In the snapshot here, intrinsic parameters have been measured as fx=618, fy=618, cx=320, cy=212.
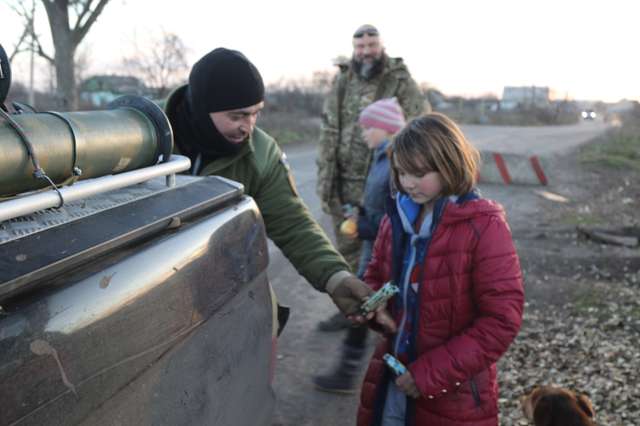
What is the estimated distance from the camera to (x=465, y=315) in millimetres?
2250

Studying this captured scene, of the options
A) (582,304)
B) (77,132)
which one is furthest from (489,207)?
(582,304)

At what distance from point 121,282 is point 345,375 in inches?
115

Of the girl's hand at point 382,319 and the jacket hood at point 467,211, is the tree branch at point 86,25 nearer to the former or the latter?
the girl's hand at point 382,319

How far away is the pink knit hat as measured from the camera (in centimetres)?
405

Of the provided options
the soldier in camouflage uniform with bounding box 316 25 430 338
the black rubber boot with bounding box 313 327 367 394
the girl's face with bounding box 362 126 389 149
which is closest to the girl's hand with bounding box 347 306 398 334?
the black rubber boot with bounding box 313 327 367 394

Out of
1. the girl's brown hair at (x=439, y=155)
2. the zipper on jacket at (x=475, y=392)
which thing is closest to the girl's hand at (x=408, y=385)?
the zipper on jacket at (x=475, y=392)

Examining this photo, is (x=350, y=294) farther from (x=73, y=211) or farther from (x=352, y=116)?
(x=352, y=116)

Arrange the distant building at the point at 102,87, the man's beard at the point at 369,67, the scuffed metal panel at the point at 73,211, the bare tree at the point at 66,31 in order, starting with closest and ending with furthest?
the scuffed metal panel at the point at 73,211 < the man's beard at the point at 369,67 < the bare tree at the point at 66,31 < the distant building at the point at 102,87

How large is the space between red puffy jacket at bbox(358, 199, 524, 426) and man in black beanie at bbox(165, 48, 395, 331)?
11.1 inches

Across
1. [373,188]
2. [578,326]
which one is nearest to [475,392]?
[373,188]

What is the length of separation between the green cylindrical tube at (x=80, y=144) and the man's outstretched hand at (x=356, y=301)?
40.1 inches

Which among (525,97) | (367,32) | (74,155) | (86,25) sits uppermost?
(525,97)

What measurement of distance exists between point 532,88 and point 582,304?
165 feet

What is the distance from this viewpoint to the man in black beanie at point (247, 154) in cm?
258
